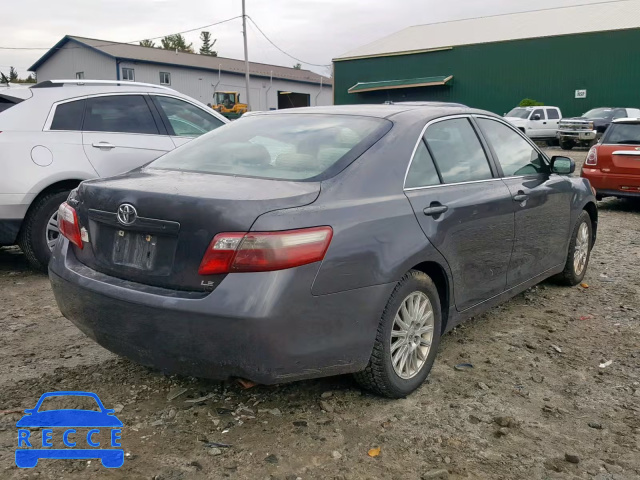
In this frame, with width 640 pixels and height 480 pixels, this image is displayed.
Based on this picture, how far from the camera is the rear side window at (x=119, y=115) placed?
Answer: 6.07m

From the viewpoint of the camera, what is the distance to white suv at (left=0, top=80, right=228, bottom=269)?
5406mm

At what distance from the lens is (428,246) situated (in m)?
3.29

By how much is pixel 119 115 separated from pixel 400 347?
429 centimetres

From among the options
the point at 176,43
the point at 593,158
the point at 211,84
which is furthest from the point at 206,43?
the point at 593,158

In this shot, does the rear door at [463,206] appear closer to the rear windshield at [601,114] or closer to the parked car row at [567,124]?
the parked car row at [567,124]

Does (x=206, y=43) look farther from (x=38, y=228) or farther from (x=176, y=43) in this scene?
(x=38, y=228)

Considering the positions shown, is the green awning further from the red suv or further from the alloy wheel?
the alloy wheel

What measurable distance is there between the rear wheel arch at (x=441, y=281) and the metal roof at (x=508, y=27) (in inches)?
1330

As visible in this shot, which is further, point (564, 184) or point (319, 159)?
point (564, 184)

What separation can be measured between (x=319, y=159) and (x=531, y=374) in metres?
1.83

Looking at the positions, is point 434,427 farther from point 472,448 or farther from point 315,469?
point 315,469

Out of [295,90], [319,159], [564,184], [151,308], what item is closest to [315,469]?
[151,308]

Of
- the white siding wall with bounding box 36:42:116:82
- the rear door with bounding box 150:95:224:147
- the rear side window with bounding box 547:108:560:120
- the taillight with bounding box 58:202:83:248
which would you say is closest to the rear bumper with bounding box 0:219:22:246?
the rear door with bounding box 150:95:224:147

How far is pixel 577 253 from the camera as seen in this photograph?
5.45m
